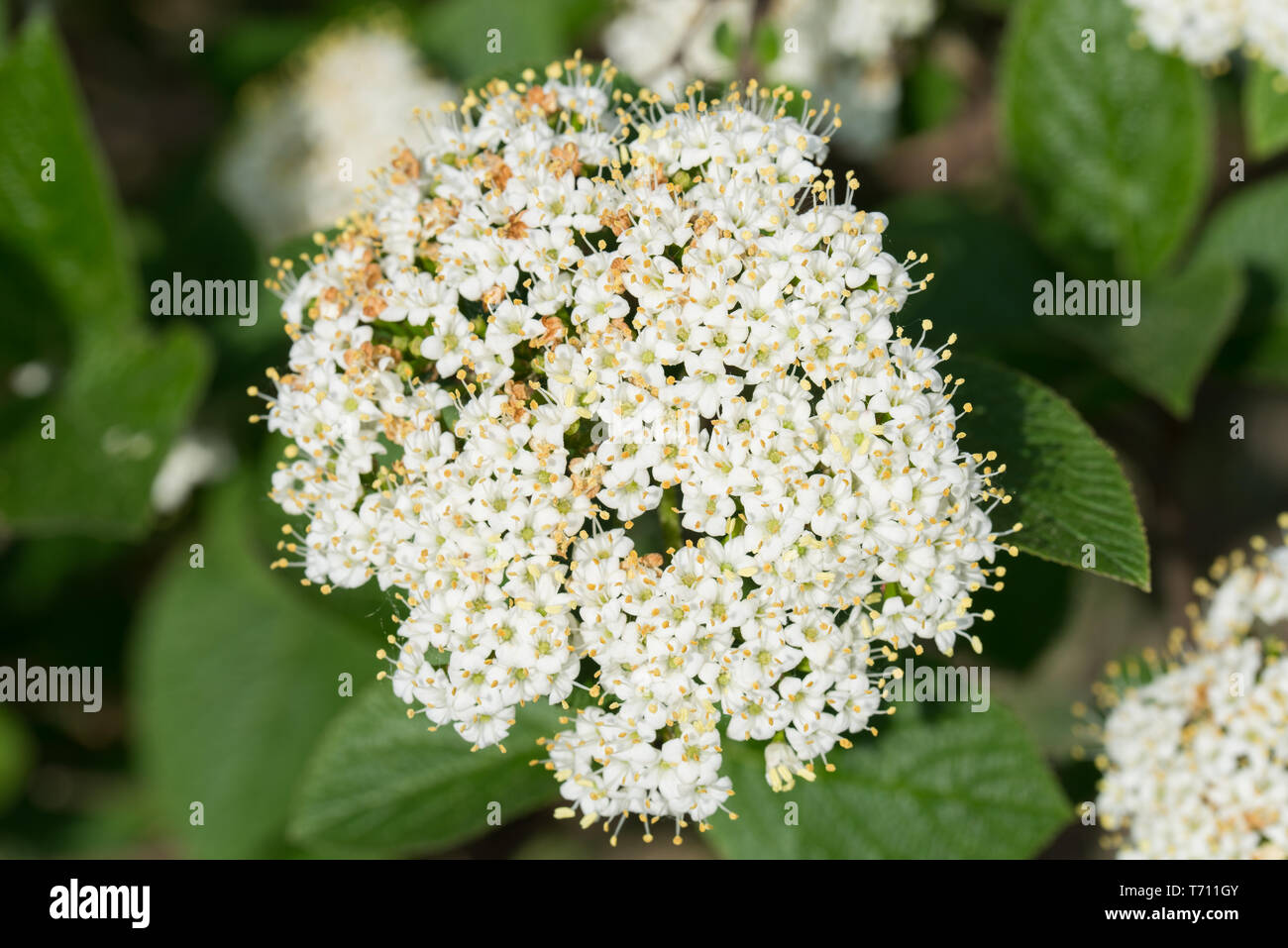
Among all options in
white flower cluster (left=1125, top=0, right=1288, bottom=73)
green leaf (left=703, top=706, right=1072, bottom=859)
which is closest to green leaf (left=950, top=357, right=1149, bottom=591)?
green leaf (left=703, top=706, right=1072, bottom=859)

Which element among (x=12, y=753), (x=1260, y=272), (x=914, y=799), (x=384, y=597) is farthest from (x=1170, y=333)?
(x=12, y=753)

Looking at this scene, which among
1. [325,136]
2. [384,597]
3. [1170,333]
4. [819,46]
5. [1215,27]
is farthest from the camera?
[325,136]

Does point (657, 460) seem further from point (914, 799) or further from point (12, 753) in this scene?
point (12, 753)

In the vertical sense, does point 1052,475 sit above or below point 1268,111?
below

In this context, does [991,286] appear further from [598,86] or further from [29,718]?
[29,718]

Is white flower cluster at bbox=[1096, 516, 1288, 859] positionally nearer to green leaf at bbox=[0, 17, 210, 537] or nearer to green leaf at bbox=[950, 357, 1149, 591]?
green leaf at bbox=[950, 357, 1149, 591]

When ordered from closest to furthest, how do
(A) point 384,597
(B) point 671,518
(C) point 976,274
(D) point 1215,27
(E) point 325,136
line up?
1. (B) point 671,518
2. (A) point 384,597
3. (D) point 1215,27
4. (C) point 976,274
5. (E) point 325,136
